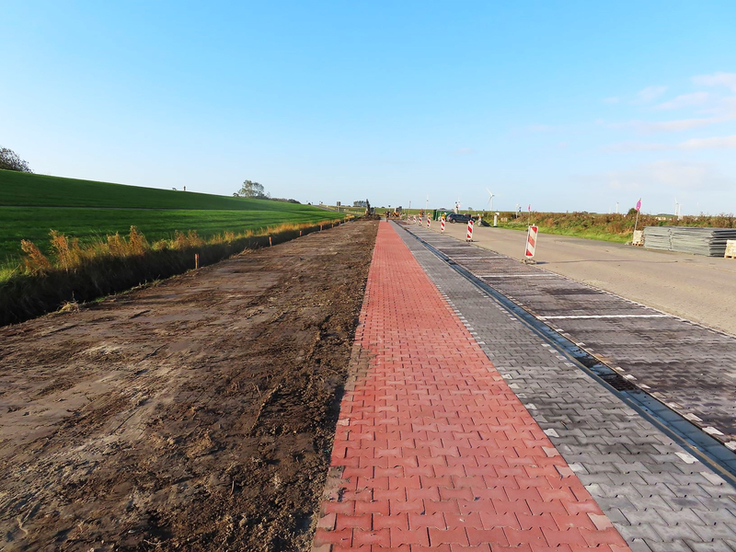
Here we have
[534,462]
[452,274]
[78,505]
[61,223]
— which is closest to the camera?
[78,505]

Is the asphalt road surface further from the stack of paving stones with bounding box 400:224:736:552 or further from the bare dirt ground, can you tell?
the bare dirt ground

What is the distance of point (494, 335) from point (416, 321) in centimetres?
144

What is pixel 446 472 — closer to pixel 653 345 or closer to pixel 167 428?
pixel 167 428

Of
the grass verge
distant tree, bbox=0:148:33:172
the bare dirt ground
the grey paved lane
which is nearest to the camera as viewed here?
the bare dirt ground

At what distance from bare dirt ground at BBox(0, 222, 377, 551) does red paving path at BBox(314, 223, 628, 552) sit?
0.94 feet

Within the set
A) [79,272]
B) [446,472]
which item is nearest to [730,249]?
[446,472]

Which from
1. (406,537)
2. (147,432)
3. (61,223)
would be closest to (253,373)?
(147,432)

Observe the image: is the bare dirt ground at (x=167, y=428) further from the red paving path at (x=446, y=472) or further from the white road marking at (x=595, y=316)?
the white road marking at (x=595, y=316)

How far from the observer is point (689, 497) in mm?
2816

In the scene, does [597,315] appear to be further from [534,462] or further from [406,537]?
[406,537]

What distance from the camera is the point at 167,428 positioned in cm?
369

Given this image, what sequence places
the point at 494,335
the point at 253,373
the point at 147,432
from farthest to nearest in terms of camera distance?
the point at 494,335
the point at 253,373
the point at 147,432

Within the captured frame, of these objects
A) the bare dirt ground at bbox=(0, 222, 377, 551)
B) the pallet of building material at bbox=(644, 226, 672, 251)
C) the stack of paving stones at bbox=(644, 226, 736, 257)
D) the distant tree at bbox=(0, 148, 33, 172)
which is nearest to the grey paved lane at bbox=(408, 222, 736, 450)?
the bare dirt ground at bbox=(0, 222, 377, 551)

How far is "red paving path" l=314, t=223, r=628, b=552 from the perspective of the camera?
2.46 metres
